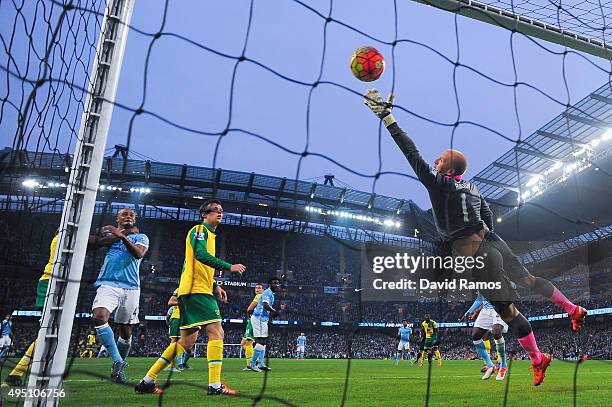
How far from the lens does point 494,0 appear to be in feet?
15.1

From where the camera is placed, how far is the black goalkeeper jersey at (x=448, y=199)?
3791 mm

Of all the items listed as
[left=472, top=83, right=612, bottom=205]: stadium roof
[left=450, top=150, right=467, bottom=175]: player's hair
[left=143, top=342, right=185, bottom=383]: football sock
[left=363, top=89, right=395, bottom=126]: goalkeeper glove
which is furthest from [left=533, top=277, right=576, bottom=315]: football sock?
[left=472, top=83, right=612, bottom=205]: stadium roof

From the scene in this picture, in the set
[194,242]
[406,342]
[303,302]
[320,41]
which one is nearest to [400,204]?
[303,302]

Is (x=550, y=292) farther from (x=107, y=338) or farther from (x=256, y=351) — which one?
(x=256, y=351)

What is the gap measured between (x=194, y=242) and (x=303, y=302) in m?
30.6

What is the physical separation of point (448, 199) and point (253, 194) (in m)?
28.5

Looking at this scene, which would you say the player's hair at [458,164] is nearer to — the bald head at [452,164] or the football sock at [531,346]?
the bald head at [452,164]

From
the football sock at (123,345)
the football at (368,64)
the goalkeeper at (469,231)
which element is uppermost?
the football at (368,64)

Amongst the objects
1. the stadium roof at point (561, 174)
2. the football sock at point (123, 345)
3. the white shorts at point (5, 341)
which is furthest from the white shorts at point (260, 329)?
the stadium roof at point (561, 174)

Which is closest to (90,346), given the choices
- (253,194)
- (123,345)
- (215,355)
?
(123,345)

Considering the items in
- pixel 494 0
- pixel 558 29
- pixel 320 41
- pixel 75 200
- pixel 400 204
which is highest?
pixel 320 41

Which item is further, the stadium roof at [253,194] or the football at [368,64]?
the stadium roof at [253,194]

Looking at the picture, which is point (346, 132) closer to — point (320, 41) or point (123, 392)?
point (320, 41)

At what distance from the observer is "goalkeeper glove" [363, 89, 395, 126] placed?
3699 millimetres
